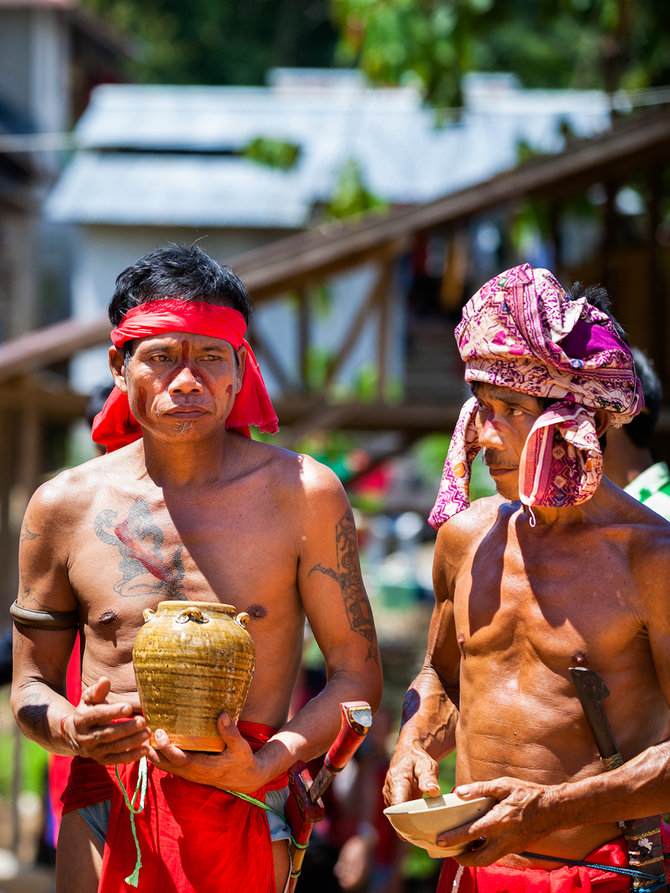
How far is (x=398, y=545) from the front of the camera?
15.7 meters

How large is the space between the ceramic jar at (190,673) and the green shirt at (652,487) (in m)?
1.45

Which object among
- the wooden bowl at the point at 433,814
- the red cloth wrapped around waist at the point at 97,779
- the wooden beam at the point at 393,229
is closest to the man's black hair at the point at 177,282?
the red cloth wrapped around waist at the point at 97,779

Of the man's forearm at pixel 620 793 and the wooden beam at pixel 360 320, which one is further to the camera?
the wooden beam at pixel 360 320

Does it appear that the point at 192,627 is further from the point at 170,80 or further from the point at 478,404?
the point at 170,80

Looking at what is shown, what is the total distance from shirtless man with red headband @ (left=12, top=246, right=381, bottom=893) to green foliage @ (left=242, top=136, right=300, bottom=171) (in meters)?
7.55

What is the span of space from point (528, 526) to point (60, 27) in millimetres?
21603

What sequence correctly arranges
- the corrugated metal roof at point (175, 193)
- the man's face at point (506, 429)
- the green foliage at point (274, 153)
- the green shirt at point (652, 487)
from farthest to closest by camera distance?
the corrugated metal roof at point (175, 193) → the green foliage at point (274, 153) → the green shirt at point (652, 487) → the man's face at point (506, 429)

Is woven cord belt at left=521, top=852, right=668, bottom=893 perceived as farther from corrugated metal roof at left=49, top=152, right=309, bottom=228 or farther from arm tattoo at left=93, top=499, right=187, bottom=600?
corrugated metal roof at left=49, top=152, right=309, bottom=228

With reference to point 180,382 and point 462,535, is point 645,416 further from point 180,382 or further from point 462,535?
point 180,382

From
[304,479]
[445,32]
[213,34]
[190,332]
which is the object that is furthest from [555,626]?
[213,34]

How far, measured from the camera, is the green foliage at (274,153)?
10.0m

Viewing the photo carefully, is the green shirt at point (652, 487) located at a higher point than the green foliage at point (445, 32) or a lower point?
lower

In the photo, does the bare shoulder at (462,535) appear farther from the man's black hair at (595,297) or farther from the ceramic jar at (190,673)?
the ceramic jar at (190,673)

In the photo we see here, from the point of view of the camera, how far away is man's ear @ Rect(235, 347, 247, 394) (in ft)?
8.98
